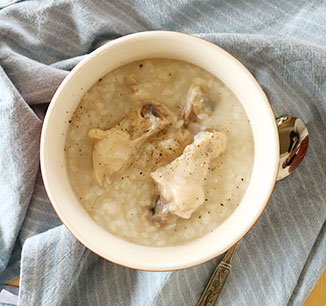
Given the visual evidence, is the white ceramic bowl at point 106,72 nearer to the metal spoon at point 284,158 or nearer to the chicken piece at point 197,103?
the chicken piece at point 197,103

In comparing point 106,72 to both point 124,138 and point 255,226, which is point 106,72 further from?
point 255,226

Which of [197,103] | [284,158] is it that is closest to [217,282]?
[284,158]

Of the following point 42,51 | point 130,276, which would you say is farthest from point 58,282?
point 42,51

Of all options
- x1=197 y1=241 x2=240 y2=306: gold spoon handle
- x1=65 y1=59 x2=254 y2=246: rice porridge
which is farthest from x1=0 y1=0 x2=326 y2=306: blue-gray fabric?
x1=65 y1=59 x2=254 y2=246: rice porridge

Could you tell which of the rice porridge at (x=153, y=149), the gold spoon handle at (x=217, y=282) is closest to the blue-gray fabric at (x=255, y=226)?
the gold spoon handle at (x=217, y=282)

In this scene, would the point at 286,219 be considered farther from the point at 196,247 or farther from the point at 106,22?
the point at 106,22

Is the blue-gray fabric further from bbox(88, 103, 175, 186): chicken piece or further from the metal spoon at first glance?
bbox(88, 103, 175, 186): chicken piece
